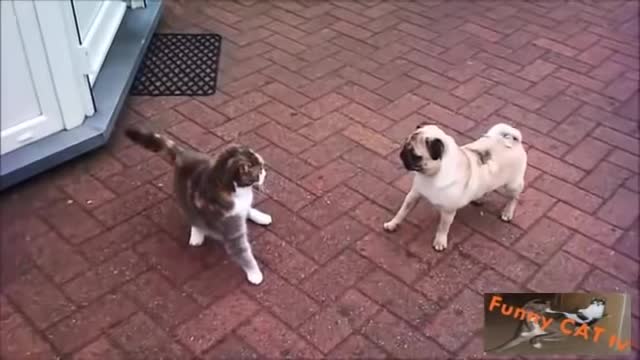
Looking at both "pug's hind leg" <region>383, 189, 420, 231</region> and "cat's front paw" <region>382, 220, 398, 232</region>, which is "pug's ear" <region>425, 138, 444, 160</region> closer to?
"pug's hind leg" <region>383, 189, 420, 231</region>

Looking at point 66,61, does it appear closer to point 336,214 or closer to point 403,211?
point 336,214

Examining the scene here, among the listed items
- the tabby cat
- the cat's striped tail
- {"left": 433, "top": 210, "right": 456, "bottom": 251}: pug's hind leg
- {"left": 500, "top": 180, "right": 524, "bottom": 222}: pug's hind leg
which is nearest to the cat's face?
the tabby cat

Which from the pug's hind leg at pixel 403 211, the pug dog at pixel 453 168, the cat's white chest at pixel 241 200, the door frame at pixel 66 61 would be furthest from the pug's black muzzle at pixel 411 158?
the door frame at pixel 66 61

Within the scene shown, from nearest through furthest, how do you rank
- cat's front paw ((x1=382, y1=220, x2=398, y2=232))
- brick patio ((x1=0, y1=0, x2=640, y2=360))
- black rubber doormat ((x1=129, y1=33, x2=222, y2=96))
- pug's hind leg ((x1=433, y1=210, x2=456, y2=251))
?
brick patio ((x1=0, y1=0, x2=640, y2=360)) < pug's hind leg ((x1=433, y1=210, x2=456, y2=251)) < cat's front paw ((x1=382, y1=220, x2=398, y2=232)) < black rubber doormat ((x1=129, y1=33, x2=222, y2=96))

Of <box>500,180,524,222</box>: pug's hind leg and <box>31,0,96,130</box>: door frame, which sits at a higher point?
<box>31,0,96,130</box>: door frame

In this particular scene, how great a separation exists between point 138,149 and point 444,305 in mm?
1450

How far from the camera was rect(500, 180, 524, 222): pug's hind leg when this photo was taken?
2.41 metres

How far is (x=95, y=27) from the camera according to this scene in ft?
9.84

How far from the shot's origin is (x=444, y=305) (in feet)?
7.24

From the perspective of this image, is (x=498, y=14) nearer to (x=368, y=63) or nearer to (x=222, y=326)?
(x=368, y=63)

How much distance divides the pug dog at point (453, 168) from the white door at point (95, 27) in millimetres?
1449

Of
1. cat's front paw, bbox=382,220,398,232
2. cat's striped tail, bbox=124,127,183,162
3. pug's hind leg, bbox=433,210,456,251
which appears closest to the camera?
cat's striped tail, bbox=124,127,183,162

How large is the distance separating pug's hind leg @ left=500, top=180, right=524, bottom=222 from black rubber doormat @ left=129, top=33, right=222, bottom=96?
4.97 feet

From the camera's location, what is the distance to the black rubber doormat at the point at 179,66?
10.7 ft
